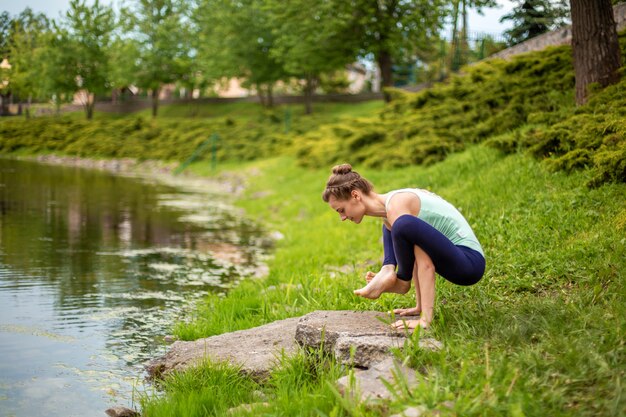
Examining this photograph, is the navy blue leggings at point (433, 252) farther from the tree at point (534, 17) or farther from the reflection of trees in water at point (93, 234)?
the tree at point (534, 17)

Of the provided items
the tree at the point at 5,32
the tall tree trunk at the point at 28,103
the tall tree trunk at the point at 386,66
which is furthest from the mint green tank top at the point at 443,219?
the tall tree trunk at the point at 28,103

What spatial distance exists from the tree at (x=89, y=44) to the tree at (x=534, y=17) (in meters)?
42.9

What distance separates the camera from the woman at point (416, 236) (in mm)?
4844

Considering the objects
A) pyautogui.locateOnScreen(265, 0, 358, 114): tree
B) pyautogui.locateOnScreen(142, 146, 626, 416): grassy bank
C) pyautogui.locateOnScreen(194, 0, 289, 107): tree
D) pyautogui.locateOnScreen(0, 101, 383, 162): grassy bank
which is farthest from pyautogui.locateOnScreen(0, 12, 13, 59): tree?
pyautogui.locateOnScreen(142, 146, 626, 416): grassy bank

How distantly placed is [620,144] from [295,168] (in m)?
15.9

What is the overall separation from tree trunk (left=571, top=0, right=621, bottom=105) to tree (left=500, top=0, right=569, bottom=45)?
548 cm

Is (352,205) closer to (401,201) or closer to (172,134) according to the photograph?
(401,201)

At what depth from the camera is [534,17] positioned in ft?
60.7

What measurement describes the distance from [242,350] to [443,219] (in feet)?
6.26

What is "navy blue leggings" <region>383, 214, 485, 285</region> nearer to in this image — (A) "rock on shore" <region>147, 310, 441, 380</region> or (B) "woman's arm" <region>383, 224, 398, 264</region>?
(B) "woman's arm" <region>383, 224, 398, 264</region>

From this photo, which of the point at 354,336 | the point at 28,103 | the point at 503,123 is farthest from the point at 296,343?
the point at 28,103

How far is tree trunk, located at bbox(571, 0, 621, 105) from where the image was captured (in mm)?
10047

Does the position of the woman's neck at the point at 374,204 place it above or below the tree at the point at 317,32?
below

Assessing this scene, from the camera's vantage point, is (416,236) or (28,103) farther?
(28,103)
